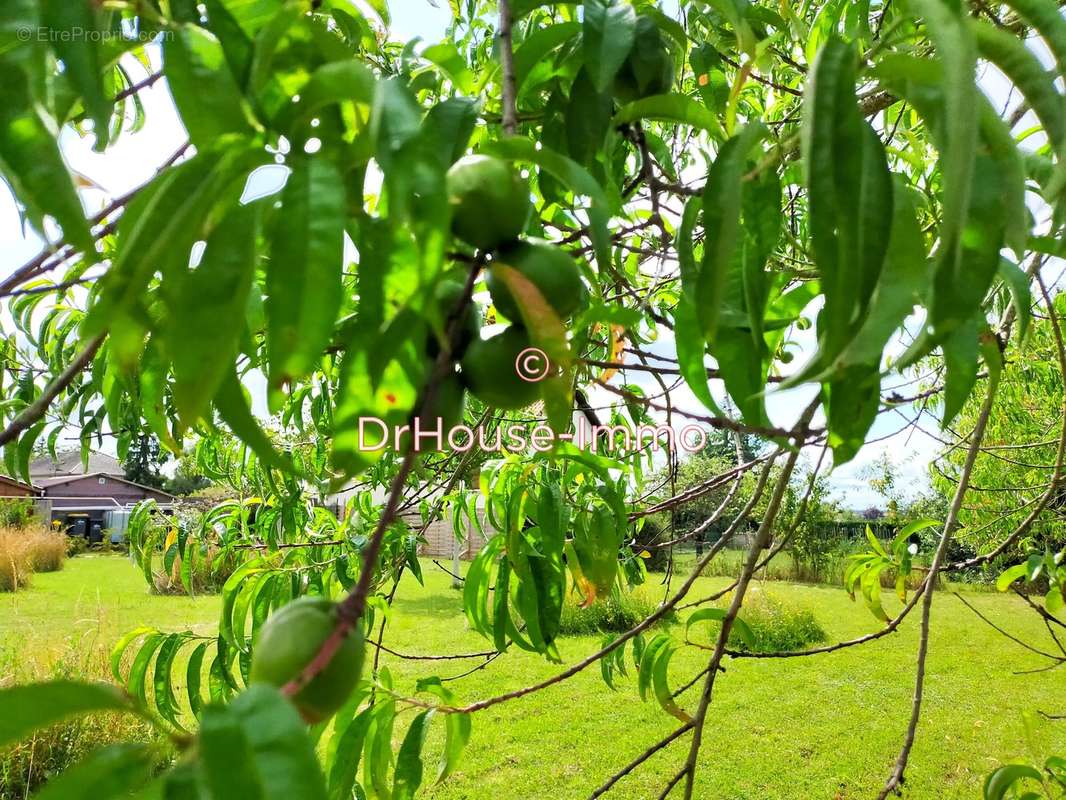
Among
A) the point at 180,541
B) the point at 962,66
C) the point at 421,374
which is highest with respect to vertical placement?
the point at 962,66

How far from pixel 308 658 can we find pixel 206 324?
185 millimetres

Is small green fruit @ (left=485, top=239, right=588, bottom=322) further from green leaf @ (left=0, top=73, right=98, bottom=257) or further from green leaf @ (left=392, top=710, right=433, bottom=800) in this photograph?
green leaf @ (left=392, top=710, right=433, bottom=800)

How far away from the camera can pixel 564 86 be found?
2.36 ft

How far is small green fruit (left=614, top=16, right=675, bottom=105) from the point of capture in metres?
0.68

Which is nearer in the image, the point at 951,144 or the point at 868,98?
the point at 951,144

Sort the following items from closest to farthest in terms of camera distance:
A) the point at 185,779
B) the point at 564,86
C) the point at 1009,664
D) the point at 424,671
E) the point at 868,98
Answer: the point at 185,779 → the point at 564,86 → the point at 868,98 → the point at 424,671 → the point at 1009,664

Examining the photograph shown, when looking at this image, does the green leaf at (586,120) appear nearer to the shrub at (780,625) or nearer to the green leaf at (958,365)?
the green leaf at (958,365)

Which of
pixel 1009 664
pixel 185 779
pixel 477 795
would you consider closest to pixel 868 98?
pixel 185 779

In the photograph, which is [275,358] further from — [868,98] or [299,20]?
[868,98]

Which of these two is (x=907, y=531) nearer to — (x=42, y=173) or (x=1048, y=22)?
(x=1048, y=22)

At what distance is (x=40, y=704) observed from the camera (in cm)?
32

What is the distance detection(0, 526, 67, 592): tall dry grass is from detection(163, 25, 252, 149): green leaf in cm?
1091

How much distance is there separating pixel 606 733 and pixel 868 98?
4.91m

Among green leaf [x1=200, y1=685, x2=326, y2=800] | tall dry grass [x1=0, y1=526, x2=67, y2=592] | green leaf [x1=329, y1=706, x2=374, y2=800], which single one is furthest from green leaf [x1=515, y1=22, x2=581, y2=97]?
tall dry grass [x1=0, y1=526, x2=67, y2=592]
